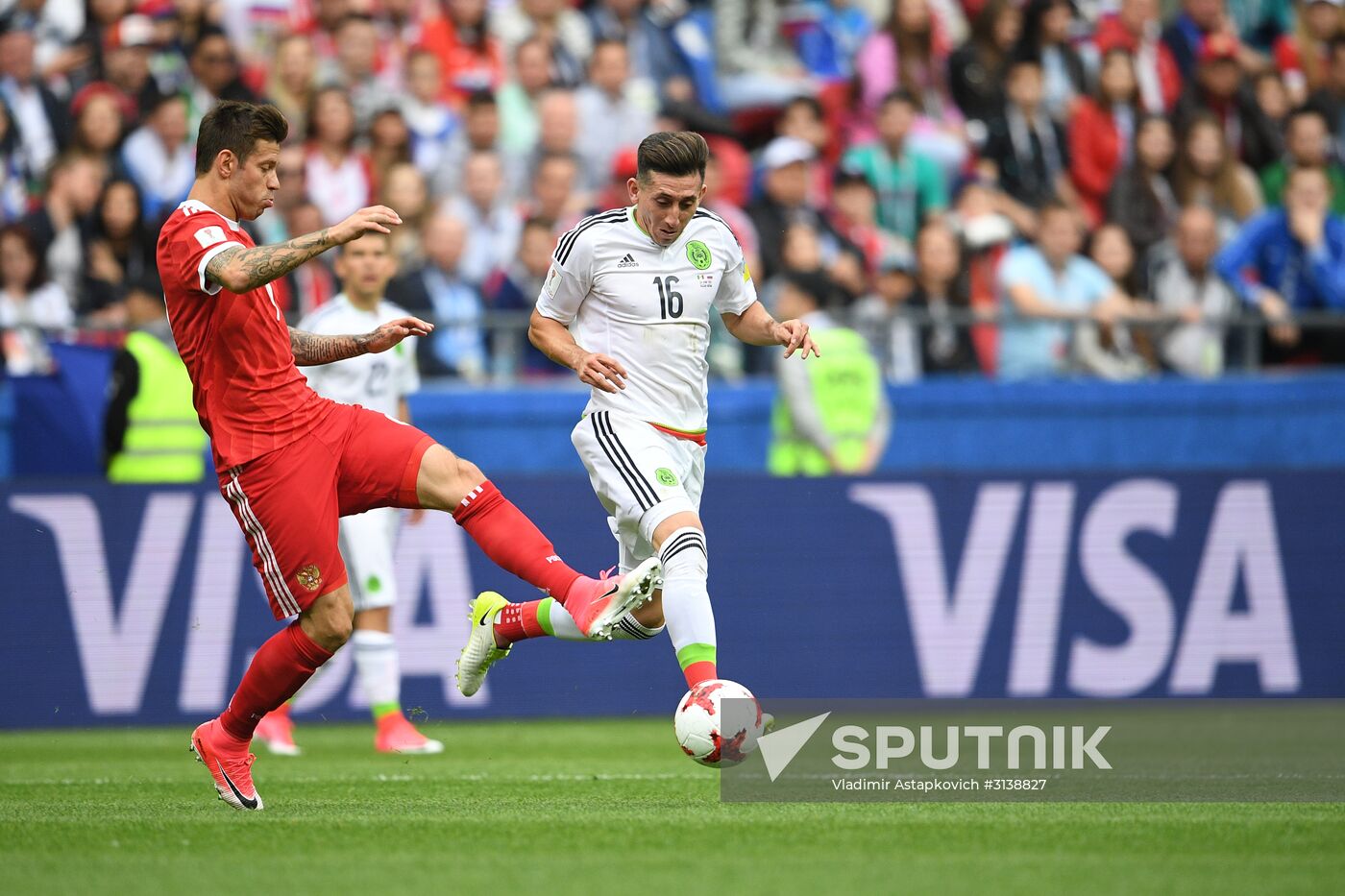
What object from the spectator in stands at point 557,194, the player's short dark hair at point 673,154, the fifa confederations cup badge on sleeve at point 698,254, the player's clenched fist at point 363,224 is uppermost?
the player's short dark hair at point 673,154

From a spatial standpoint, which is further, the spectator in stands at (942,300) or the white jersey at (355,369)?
the spectator in stands at (942,300)

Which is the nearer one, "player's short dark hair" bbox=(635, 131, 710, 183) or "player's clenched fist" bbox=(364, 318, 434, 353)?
"player's clenched fist" bbox=(364, 318, 434, 353)

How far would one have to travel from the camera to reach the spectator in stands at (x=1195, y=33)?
17.5m

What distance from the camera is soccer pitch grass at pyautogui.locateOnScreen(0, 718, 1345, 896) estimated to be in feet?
18.6

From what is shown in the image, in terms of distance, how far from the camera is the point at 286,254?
6664 millimetres

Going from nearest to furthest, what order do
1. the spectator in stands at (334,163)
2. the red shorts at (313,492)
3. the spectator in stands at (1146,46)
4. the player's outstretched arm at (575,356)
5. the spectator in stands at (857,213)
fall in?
the red shorts at (313,492) → the player's outstretched arm at (575,356) → the spectator in stands at (334,163) → the spectator in stands at (857,213) → the spectator in stands at (1146,46)

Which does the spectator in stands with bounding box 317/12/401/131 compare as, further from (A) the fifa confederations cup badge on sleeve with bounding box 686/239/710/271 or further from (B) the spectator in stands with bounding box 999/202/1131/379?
(A) the fifa confederations cup badge on sleeve with bounding box 686/239/710/271

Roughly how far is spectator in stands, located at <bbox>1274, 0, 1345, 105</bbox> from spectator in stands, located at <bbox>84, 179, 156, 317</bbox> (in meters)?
9.87

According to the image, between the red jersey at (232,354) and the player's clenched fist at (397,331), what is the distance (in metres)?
0.35

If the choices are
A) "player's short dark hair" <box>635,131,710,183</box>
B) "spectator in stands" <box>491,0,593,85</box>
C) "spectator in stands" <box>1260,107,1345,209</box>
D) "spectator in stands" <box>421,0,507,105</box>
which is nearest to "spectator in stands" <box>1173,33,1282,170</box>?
"spectator in stands" <box>1260,107,1345,209</box>

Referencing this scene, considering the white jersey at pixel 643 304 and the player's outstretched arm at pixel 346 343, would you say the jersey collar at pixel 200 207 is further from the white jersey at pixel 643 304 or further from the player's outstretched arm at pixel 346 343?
the white jersey at pixel 643 304

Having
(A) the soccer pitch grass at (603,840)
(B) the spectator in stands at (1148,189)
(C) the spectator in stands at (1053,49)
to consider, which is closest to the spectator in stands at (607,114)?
(C) the spectator in stands at (1053,49)

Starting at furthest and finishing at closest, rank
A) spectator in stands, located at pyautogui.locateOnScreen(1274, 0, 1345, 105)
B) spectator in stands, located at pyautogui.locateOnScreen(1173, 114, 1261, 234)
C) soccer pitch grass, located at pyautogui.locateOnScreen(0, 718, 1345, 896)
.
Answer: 1. spectator in stands, located at pyautogui.locateOnScreen(1274, 0, 1345, 105)
2. spectator in stands, located at pyautogui.locateOnScreen(1173, 114, 1261, 234)
3. soccer pitch grass, located at pyautogui.locateOnScreen(0, 718, 1345, 896)

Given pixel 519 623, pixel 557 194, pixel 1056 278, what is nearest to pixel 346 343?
pixel 519 623
